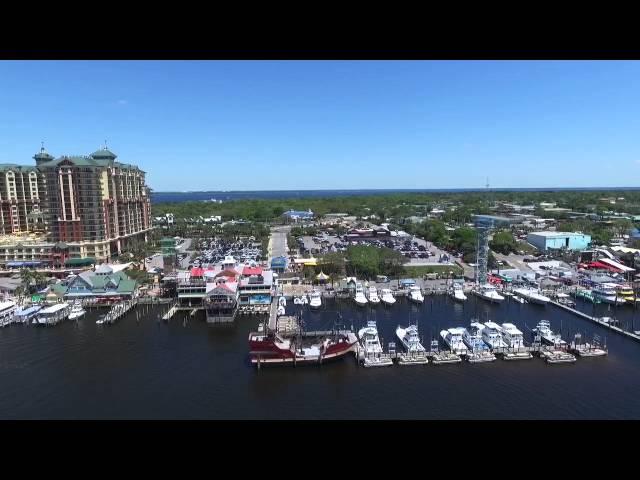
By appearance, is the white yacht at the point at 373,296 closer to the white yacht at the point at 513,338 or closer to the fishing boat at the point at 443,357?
the fishing boat at the point at 443,357

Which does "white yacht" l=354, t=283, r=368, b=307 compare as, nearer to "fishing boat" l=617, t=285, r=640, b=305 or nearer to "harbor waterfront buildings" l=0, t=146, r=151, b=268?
"fishing boat" l=617, t=285, r=640, b=305

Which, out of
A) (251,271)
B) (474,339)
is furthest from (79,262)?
(474,339)

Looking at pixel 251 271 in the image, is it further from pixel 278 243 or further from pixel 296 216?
pixel 296 216

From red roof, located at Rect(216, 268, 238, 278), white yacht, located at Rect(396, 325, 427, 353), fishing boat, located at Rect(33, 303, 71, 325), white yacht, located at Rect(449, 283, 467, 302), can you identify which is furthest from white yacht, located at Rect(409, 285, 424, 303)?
fishing boat, located at Rect(33, 303, 71, 325)

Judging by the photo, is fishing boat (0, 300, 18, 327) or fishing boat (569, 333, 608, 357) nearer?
fishing boat (569, 333, 608, 357)

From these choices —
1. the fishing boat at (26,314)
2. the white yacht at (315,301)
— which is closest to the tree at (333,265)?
the white yacht at (315,301)
